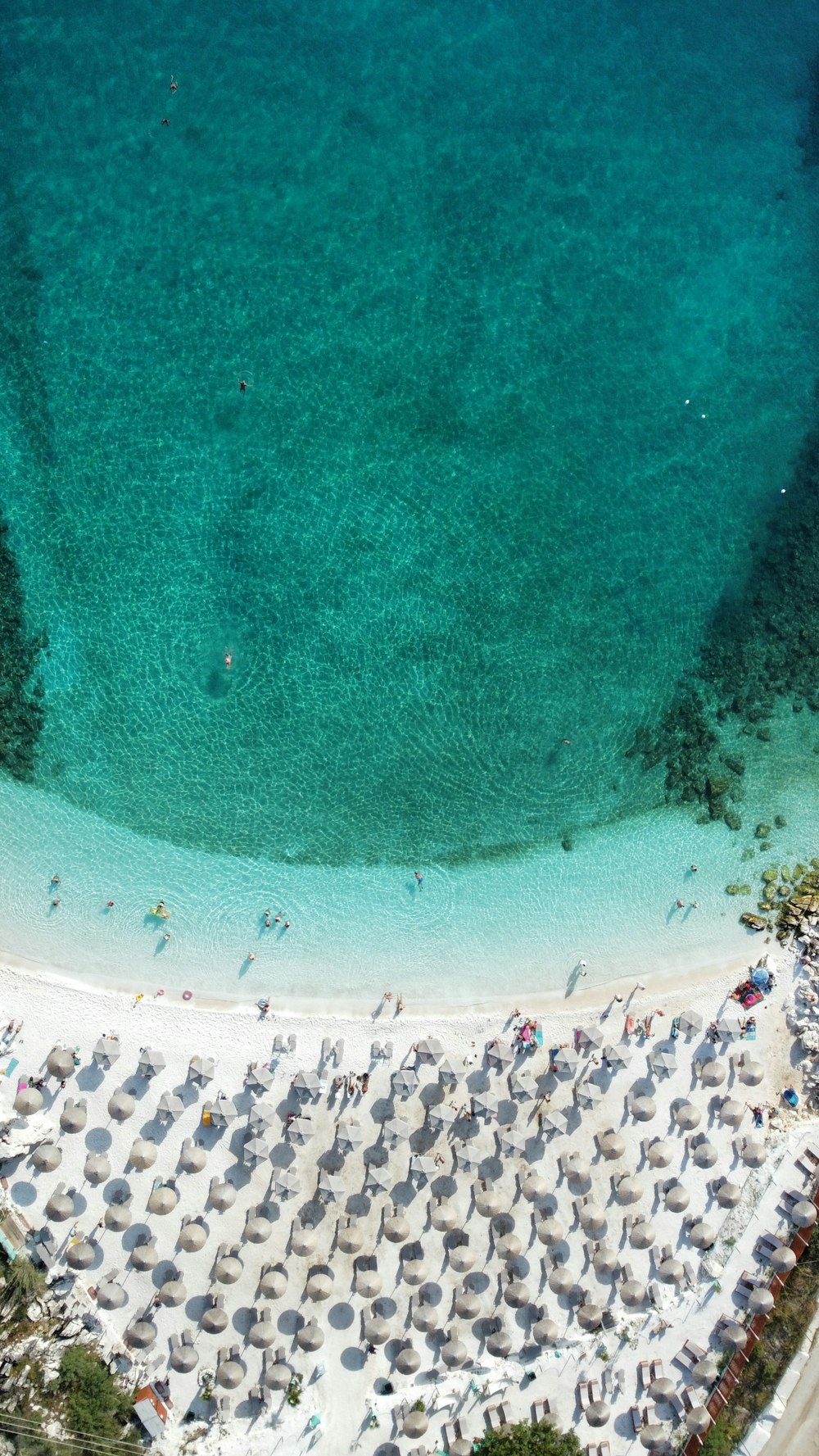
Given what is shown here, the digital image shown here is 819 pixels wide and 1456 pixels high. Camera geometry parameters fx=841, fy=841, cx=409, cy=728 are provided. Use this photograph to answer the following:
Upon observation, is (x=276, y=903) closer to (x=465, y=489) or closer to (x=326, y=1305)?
(x=326, y=1305)

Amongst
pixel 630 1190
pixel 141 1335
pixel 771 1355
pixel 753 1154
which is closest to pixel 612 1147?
pixel 630 1190

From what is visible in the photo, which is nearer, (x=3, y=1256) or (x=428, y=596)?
(x=3, y=1256)

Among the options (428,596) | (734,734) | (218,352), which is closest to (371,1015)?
(428,596)

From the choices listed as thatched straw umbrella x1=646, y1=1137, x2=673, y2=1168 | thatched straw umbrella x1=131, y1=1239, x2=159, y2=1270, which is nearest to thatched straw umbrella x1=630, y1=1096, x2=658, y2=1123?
thatched straw umbrella x1=646, y1=1137, x2=673, y2=1168

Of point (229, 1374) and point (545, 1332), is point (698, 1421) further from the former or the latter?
point (229, 1374)

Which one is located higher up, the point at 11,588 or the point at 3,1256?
the point at 11,588

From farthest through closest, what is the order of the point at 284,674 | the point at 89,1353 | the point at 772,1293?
the point at 284,674
the point at 772,1293
the point at 89,1353

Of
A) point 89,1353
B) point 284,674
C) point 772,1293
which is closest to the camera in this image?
point 89,1353
